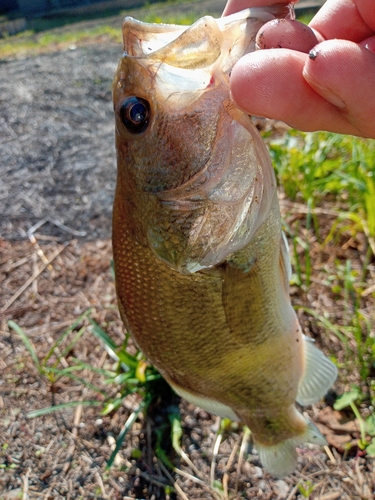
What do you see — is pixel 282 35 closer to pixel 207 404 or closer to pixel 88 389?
pixel 207 404

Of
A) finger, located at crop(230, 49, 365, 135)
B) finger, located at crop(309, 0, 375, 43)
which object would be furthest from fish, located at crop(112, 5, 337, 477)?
finger, located at crop(309, 0, 375, 43)

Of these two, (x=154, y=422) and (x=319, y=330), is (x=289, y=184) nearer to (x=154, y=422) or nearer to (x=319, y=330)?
(x=319, y=330)

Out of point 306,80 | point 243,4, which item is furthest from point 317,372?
point 243,4

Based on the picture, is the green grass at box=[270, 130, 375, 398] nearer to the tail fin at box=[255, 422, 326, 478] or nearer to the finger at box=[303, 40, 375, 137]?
the tail fin at box=[255, 422, 326, 478]

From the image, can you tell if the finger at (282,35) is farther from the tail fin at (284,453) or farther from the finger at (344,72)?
the tail fin at (284,453)

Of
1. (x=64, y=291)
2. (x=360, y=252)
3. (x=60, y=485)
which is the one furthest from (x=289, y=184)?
(x=60, y=485)
